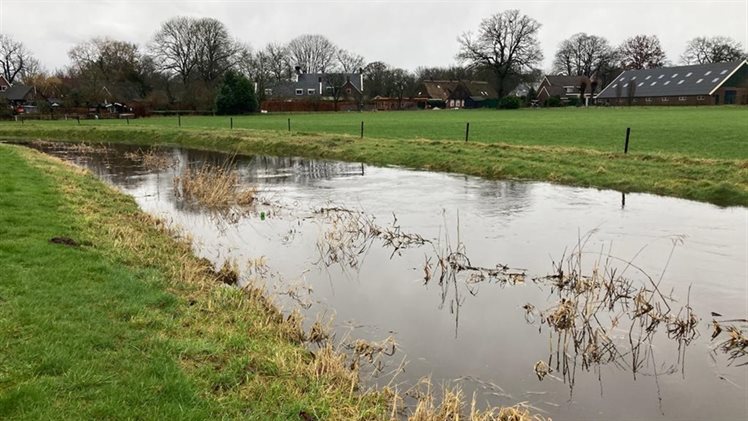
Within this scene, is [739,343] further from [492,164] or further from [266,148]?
[266,148]

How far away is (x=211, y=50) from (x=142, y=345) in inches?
3481

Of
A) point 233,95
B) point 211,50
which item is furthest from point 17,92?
point 233,95

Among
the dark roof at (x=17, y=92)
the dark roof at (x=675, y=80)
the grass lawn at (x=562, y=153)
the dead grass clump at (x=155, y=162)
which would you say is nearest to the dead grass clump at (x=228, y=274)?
the grass lawn at (x=562, y=153)

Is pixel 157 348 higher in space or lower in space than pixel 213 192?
lower

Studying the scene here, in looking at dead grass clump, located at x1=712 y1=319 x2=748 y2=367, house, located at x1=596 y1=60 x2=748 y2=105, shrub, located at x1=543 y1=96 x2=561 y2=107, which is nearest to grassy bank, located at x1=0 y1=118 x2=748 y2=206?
dead grass clump, located at x1=712 y1=319 x2=748 y2=367

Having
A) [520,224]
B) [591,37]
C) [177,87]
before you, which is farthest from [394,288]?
[591,37]

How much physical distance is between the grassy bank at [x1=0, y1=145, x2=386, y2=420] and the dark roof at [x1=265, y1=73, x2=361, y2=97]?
90.2 meters

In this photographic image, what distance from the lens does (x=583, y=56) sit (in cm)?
11100

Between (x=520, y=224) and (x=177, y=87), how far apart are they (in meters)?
78.4

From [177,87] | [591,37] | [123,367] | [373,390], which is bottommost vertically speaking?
[373,390]

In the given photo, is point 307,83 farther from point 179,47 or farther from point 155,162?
point 155,162

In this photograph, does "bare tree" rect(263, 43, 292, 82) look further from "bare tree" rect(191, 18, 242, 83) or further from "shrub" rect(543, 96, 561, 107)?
"shrub" rect(543, 96, 561, 107)

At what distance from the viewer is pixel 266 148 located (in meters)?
30.8

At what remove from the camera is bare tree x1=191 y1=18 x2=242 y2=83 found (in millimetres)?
86000
